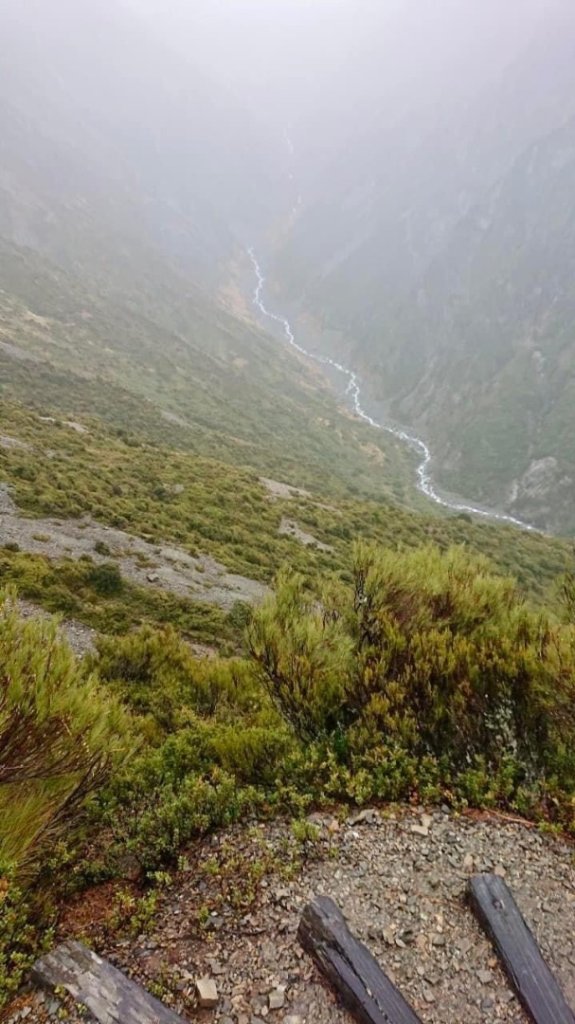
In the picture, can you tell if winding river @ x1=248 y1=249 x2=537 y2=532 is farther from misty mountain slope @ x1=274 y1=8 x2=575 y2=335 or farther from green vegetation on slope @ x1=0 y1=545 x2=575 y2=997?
green vegetation on slope @ x1=0 y1=545 x2=575 y2=997

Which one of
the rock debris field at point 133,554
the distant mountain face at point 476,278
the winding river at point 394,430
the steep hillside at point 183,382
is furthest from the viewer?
the distant mountain face at point 476,278

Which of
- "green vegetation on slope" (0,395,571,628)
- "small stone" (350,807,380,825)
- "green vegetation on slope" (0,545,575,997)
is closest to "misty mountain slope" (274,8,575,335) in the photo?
"green vegetation on slope" (0,395,571,628)

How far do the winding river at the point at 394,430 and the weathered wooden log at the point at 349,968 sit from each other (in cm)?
7329

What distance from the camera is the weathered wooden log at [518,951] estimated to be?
379cm

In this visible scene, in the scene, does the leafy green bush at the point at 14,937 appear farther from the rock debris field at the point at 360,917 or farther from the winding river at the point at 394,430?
the winding river at the point at 394,430

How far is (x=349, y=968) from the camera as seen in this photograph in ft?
13.0

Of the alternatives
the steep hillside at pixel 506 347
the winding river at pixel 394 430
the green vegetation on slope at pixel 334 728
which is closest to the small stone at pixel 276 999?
the green vegetation on slope at pixel 334 728

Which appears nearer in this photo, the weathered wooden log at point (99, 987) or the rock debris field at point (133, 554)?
the weathered wooden log at point (99, 987)

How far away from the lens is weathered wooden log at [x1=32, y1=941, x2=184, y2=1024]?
3.61 meters

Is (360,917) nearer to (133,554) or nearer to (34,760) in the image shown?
(34,760)

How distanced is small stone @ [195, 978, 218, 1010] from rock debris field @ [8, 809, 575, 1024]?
0.11 feet

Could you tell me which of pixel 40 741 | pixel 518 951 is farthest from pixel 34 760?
pixel 518 951

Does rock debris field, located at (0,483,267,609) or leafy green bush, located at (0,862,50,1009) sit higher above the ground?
leafy green bush, located at (0,862,50,1009)

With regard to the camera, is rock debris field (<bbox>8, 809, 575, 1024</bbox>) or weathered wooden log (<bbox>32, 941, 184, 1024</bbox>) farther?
rock debris field (<bbox>8, 809, 575, 1024</bbox>)
